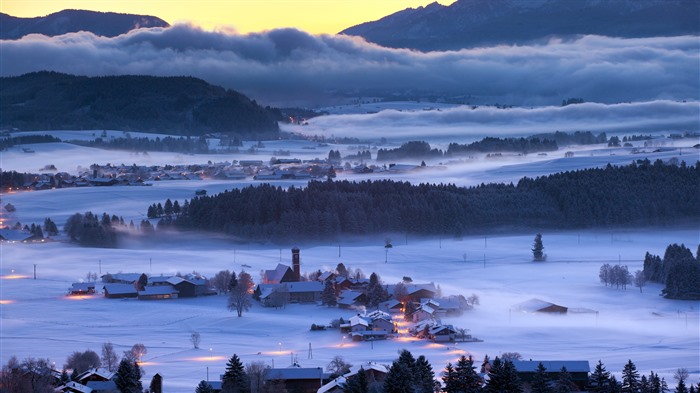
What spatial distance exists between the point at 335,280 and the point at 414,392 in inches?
689

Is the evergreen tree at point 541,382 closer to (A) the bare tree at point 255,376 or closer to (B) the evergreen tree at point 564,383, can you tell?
(B) the evergreen tree at point 564,383

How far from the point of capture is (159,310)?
36562 mm

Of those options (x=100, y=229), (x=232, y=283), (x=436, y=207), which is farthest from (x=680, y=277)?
(x=100, y=229)

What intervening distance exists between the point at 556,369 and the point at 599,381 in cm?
183

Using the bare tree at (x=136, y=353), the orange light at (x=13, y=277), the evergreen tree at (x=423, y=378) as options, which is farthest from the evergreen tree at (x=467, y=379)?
the orange light at (x=13, y=277)

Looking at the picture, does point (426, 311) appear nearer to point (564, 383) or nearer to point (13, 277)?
point (564, 383)

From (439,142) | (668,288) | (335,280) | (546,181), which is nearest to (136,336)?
(335,280)

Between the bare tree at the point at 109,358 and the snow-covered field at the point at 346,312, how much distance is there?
0.84 m

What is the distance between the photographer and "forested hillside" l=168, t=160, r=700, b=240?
55438mm

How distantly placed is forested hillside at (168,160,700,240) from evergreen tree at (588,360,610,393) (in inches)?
1160

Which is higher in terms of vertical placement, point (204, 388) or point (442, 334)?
point (442, 334)

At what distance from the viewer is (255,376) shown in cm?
2480

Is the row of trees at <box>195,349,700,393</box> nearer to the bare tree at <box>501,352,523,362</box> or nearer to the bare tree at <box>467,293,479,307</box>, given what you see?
the bare tree at <box>501,352,523,362</box>

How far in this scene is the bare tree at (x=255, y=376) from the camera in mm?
24438
